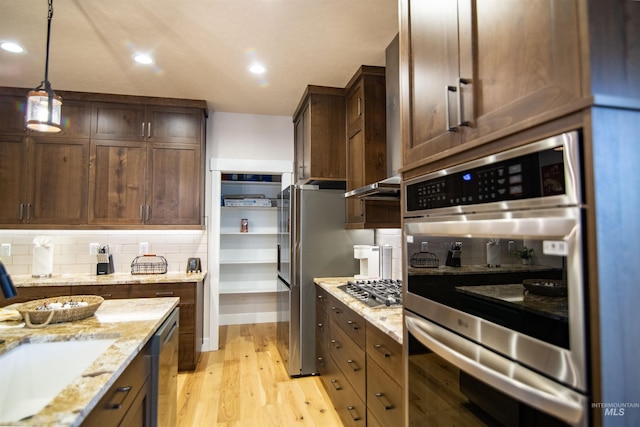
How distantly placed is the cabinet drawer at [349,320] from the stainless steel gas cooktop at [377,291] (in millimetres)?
104

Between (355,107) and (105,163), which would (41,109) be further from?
(355,107)

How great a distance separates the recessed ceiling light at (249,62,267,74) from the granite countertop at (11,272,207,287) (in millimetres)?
2000

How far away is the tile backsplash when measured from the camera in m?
3.44

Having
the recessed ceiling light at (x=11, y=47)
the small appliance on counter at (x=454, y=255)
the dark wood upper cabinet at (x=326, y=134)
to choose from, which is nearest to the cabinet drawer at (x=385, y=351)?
the small appliance on counter at (x=454, y=255)

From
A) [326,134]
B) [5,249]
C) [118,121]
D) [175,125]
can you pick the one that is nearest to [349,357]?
[326,134]

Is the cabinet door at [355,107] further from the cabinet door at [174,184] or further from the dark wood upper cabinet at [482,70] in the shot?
the cabinet door at [174,184]

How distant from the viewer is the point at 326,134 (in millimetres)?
3273

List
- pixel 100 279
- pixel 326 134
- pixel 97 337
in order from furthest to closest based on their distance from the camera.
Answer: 1. pixel 326 134
2. pixel 100 279
3. pixel 97 337

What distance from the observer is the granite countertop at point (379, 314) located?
153 centimetres

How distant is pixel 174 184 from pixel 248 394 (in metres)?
2.14

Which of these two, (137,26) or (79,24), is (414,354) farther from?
(79,24)

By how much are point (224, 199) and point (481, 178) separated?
4052 millimetres

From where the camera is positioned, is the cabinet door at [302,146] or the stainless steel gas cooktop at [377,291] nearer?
the stainless steel gas cooktop at [377,291]

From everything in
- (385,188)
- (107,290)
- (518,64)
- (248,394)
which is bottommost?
(248,394)
